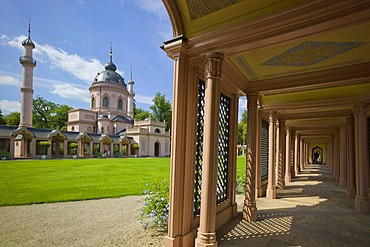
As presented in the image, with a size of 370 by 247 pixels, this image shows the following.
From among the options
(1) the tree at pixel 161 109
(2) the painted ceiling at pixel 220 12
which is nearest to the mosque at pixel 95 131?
(1) the tree at pixel 161 109

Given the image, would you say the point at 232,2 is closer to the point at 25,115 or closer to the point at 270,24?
the point at 270,24

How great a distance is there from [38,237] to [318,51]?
6.07 meters

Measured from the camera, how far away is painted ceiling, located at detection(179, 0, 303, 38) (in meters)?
2.86

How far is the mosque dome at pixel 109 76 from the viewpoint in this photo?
4466 centimetres

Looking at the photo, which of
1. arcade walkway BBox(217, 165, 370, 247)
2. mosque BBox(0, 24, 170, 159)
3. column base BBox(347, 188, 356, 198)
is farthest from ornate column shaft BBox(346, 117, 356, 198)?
mosque BBox(0, 24, 170, 159)

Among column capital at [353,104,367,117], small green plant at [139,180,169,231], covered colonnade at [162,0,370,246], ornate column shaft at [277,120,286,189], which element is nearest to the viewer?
covered colonnade at [162,0,370,246]

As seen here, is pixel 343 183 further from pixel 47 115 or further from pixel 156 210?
pixel 47 115

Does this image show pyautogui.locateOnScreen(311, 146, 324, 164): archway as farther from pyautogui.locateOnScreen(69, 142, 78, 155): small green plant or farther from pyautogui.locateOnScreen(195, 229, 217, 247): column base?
pyautogui.locateOnScreen(69, 142, 78, 155): small green plant

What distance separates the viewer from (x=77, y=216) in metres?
5.23

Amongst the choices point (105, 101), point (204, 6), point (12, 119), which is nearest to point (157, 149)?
point (105, 101)

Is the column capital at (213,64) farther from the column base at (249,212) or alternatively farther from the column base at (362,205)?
the column base at (362,205)

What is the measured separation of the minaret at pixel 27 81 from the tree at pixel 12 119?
48.4ft

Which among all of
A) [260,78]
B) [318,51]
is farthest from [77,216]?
[318,51]

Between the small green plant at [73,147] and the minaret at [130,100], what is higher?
the minaret at [130,100]
